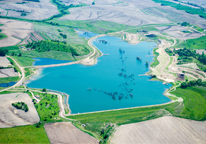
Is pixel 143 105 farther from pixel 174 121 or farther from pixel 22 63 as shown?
pixel 22 63

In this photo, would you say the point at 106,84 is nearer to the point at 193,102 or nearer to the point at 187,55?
the point at 193,102

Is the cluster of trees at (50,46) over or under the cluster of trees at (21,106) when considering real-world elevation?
over

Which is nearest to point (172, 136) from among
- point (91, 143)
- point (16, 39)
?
point (91, 143)

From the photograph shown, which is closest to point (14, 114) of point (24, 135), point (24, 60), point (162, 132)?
point (24, 135)

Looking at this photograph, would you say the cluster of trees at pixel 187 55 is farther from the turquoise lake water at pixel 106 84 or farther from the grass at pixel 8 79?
the grass at pixel 8 79

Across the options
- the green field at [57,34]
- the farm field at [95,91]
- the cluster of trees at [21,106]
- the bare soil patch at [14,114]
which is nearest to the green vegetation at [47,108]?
the farm field at [95,91]

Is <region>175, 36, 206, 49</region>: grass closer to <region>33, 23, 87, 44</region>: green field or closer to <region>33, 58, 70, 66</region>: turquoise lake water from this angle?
<region>33, 23, 87, 44</region>: green field

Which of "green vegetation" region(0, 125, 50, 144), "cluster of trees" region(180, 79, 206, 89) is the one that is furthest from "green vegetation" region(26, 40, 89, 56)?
"green vegetation" region(0, 125, 50, 144)
